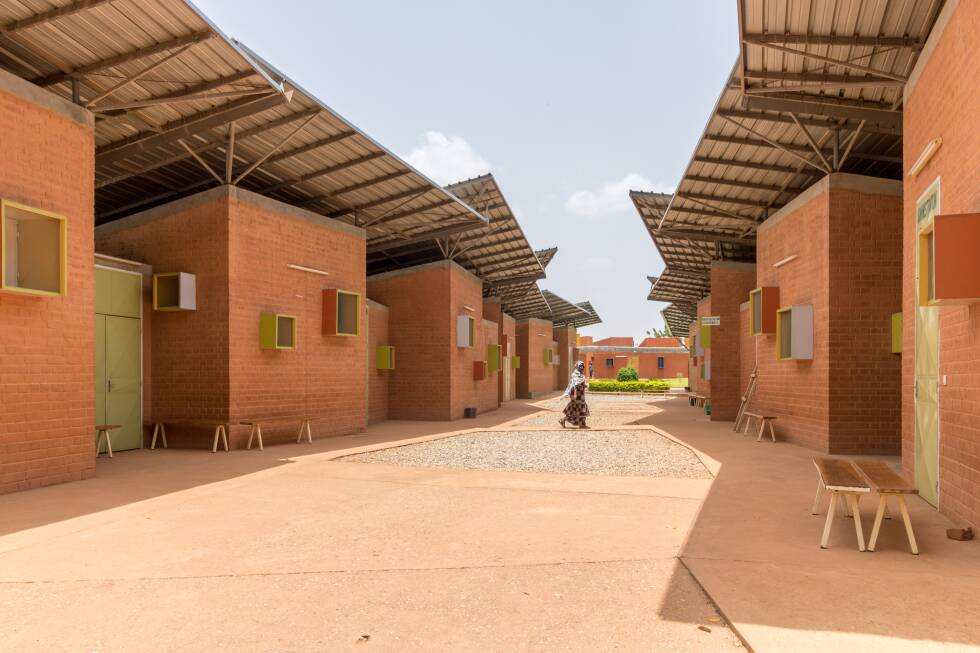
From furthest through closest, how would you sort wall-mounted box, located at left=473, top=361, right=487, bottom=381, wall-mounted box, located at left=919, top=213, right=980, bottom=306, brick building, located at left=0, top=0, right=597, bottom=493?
wall-mounted box, located at left=473, top=361, right=487, bottom=381 → brick building, located at left=0, top=0, right=597, bottom=493 → wall-mounted box, located at left=919, top=213, right=980, bottom=306

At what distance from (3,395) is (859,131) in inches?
458

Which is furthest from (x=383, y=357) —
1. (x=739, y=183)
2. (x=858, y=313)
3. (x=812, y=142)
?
(x=812, y=142)

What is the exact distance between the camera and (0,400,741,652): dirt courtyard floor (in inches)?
130

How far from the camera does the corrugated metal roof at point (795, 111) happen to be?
7.09 m

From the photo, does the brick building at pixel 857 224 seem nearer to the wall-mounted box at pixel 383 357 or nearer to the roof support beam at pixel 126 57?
the roof support beam at pixel 126 57

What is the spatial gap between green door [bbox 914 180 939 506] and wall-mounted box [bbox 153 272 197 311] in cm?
1027

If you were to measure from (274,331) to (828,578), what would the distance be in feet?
31.1

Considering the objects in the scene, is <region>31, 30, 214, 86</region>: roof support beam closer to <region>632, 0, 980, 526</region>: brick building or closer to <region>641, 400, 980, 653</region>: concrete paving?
<region>632, 0, 980, 526</region>: brick building

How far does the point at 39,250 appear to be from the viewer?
7367 mm

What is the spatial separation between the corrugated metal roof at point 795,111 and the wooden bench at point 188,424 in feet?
30.9

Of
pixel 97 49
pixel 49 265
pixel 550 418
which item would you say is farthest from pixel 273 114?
pixel 550 418

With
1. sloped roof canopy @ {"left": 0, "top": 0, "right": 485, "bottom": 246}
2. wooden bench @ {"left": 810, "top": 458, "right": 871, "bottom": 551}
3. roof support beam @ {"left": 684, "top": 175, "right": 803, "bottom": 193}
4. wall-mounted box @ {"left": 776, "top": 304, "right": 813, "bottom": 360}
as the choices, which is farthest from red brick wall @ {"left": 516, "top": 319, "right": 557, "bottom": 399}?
wooden bench @ {"left": 810, "top": 458, "right": 871, "bottom": 551}

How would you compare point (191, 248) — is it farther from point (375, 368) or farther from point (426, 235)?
point (375, 368)

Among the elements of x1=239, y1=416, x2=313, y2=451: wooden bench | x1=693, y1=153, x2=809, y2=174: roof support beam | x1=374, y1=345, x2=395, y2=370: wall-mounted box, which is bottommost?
x1=239, y1=416, x2=313, y2=451: wooden bench
